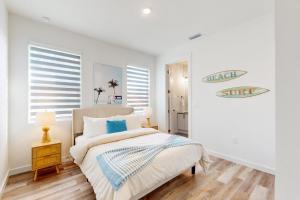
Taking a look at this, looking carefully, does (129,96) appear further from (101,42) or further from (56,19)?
(56,19)

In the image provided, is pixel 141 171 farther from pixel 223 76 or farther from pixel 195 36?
pixel 195 36

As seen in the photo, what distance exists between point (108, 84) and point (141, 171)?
8.39 feet

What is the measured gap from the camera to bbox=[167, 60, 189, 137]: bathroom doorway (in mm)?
5113

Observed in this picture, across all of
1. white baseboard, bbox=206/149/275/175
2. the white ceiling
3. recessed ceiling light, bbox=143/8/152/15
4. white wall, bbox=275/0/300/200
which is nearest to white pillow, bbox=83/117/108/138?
the white ceiling

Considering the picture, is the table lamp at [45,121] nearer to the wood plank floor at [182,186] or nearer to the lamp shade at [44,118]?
the lamp shade at [44,118]

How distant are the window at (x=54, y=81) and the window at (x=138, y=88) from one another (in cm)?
138

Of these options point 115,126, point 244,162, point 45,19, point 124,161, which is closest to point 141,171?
point 124,161

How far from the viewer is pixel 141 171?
1.61 m

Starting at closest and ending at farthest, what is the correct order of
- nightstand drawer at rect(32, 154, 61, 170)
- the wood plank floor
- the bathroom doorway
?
1. the wood plank floor
2. nightstand drawer at rect(32, 154, 61, 170)
3. the bathroom doorway

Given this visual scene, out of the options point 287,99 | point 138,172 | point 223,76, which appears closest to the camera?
point 287,99

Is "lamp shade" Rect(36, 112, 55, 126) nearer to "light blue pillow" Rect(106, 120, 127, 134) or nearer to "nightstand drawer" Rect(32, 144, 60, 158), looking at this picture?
"nightstand drawer" Rect(32, 144, 60, 158)

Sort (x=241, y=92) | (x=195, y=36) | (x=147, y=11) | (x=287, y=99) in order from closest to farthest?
(x=287, y=99) < (x=147, y=11) < (x=241, y=92) < (x=195, y=36)

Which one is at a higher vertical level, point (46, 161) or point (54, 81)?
point (54, 81)

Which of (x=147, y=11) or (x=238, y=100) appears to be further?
(x=238, y=100)
